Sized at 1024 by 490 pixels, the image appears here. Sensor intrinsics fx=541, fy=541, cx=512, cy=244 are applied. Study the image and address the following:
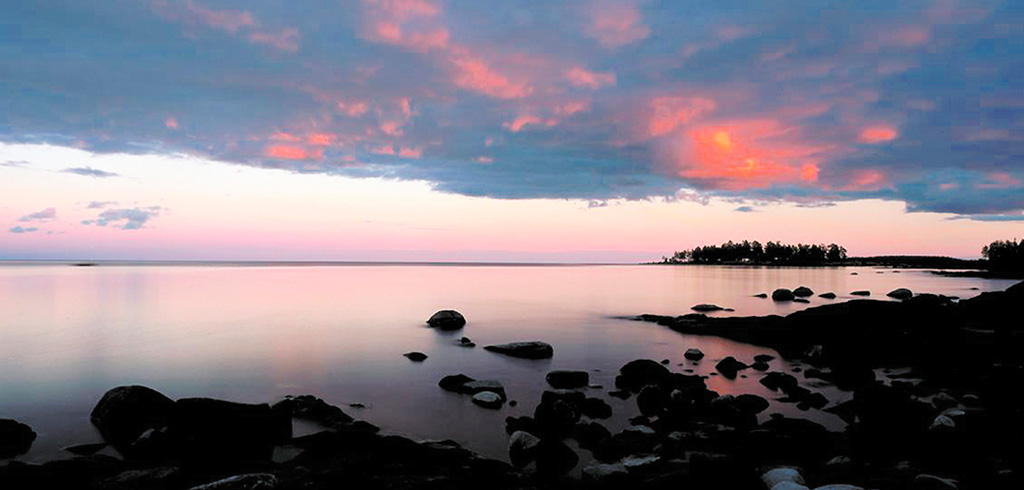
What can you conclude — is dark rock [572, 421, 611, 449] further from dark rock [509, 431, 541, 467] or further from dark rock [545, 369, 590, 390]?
dark rock [545, 369, 590, 390]

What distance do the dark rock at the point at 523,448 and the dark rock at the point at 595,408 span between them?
3.20 metres

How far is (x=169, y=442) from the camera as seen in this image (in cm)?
1127

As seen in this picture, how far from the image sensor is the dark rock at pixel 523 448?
11.2m

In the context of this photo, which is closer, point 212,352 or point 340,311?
point 212,352

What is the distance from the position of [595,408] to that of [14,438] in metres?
13.8

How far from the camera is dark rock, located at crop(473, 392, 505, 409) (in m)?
15.7

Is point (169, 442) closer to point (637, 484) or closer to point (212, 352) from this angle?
point (637, 484)

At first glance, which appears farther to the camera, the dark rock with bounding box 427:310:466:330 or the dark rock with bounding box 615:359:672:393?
the dark rock with bounding box 427:310:466:330

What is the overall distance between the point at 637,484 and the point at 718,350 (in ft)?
60.0

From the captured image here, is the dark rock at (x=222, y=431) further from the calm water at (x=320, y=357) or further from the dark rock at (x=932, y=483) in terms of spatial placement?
the dark rock at (x=932, y=483)

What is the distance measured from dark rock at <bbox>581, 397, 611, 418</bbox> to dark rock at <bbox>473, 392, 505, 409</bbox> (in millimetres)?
2552

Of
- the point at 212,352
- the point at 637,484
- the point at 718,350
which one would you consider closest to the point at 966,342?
the point at 718,350

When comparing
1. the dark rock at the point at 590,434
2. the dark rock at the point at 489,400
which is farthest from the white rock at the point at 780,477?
the dark rock at the point at 489,400

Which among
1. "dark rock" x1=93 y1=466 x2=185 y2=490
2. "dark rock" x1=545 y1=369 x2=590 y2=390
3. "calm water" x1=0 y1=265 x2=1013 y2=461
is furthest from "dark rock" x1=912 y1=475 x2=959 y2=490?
"dark rock" x1=93 y1=466 x2=185 y2=490
